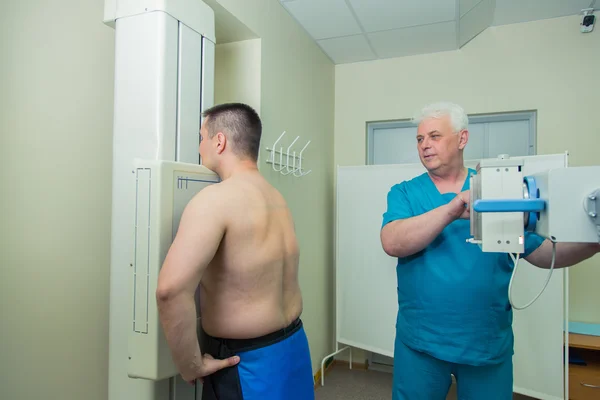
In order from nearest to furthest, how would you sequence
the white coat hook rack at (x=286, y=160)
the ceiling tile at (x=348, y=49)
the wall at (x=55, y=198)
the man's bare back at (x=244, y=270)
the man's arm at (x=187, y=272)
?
the man's arm at (x=187, y=272) < the man's bare back at (x=244, y=270) < the wall at (x=55, y=198) < the white coat hook rack at (x=286, y=160) < the ceiling tile at (x=348, y=49)

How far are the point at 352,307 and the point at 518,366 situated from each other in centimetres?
108

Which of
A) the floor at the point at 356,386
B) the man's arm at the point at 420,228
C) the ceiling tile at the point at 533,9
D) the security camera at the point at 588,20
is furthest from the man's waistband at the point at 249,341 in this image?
the security camera at the point at 588,20

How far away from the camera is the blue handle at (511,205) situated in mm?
819

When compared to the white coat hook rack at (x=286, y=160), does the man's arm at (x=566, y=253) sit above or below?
below

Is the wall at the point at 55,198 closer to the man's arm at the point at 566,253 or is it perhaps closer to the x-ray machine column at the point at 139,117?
the x-ray machine column at the point at 139,117

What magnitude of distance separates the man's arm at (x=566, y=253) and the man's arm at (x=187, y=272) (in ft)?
3.49

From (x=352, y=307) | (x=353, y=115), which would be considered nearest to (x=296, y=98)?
(x=353, y=115)

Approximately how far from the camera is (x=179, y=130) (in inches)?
56.0

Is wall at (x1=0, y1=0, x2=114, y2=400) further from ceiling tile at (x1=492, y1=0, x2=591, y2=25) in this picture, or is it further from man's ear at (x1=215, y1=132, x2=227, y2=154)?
ceiling tile at (x1=492, y1=0, x2=591, y2=25)

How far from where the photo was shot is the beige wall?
7.24 feet

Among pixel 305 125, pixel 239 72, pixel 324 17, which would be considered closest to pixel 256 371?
pixel 239 72

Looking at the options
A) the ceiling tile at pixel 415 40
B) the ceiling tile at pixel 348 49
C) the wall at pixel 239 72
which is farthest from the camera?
the ceiling tile at pixel 348 49

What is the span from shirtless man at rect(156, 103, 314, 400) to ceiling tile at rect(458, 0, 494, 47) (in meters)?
1.93

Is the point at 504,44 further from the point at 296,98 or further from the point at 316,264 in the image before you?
the point at 316,264
